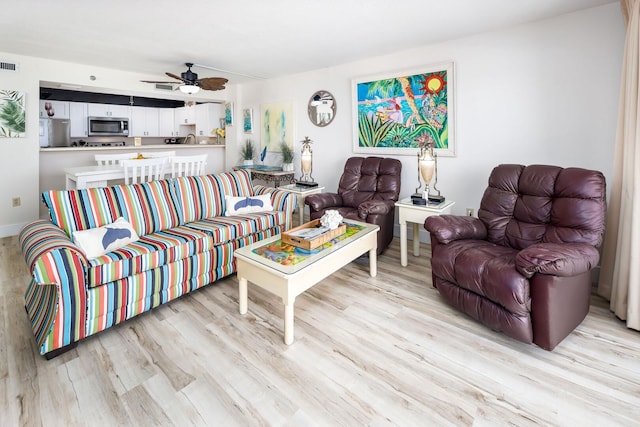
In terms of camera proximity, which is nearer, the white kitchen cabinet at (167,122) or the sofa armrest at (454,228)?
the sofa armrest at (454,228)

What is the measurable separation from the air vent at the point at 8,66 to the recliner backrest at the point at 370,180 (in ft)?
14.0

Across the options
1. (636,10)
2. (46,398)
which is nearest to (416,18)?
(636,10)

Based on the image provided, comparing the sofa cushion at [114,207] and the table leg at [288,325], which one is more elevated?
the sofa cushion at [114,207]

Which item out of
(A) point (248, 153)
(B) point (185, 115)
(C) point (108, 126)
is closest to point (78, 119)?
(C) point (108, 126)

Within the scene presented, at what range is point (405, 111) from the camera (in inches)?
155

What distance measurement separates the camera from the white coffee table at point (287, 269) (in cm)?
205

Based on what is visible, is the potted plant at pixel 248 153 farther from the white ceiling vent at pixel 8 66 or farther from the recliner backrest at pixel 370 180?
the white ceiling vent at pixel 8 66

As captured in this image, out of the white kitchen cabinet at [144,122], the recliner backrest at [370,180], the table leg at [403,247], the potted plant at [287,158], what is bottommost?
the table leg at [403,247]

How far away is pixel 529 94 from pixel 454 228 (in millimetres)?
1627

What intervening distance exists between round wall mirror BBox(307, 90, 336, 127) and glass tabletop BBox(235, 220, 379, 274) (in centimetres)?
256

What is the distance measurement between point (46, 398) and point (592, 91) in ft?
14.0

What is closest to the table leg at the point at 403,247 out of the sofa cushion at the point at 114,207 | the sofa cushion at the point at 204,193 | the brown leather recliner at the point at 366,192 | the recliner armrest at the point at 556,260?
the brown leather recliner at the point at 366,192

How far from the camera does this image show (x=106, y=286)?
6.89 feet

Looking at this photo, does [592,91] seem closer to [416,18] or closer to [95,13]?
[416,18]
